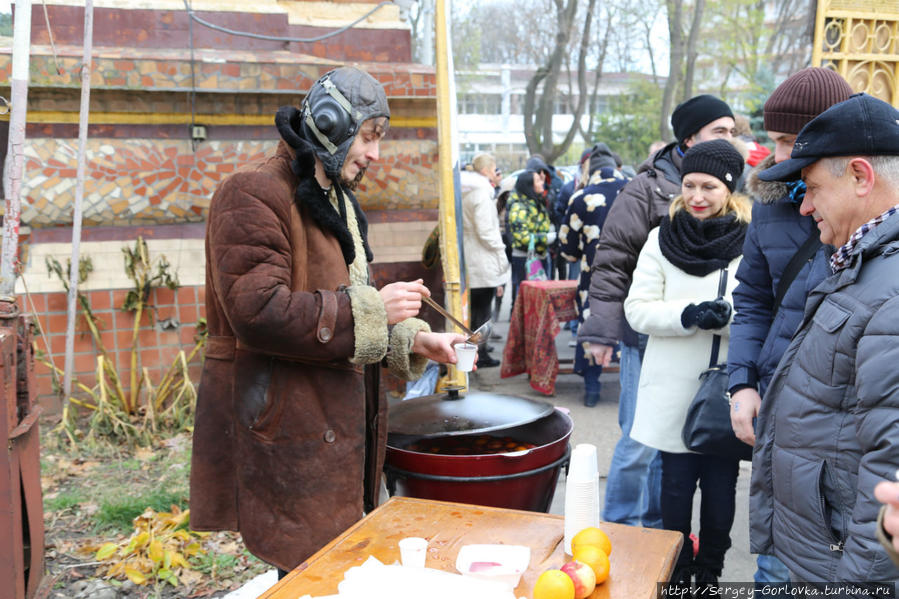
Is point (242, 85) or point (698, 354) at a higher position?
point (242, 85)

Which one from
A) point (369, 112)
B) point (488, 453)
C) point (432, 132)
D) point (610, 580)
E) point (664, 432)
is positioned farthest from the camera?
point (432, 132)

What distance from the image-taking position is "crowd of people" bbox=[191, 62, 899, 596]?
1780 mm

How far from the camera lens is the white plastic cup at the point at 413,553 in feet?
6.04

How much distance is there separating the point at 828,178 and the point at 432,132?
4.15m

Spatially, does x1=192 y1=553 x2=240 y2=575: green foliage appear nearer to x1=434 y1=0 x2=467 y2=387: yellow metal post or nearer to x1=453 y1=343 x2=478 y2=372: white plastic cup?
x1=434 y1=0 x2=467 y2=387: yellow metal post

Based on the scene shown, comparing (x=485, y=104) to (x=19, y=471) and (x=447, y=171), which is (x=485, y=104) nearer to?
(x=447, y=171)

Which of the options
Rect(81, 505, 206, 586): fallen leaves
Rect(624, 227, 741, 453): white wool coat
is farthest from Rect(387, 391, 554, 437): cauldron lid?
Rect(81, 505, 206, 586): fallen leaves

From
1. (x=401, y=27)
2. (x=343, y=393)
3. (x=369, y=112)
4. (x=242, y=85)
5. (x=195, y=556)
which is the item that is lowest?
(x=195, y=556)

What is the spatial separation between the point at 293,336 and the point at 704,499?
1872 mm

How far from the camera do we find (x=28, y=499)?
8.64 ft

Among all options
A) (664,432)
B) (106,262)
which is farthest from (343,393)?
(106,262)

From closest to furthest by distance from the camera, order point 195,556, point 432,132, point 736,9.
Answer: point 195,556 < point 432,132 < point 736,9

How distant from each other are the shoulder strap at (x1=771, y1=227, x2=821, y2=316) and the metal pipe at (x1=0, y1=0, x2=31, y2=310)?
2691 mm

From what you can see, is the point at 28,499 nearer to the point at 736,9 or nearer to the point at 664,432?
the point at 664,432
